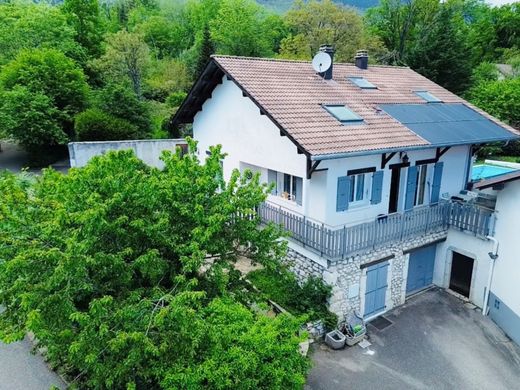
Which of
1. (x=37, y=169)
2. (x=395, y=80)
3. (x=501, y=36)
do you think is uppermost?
(x=501, y=36)

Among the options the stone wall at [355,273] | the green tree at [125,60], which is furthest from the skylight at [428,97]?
the green tree at [125,60]

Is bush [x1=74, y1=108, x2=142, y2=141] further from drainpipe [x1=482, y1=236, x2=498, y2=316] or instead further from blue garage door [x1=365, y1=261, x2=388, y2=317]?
drainpipe [x1=482, y1=236, x2=498, y2=316]

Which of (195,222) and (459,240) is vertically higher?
(195,222)

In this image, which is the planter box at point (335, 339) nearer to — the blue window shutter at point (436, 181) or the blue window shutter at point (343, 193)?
the blue window shutter at point (343, 193)

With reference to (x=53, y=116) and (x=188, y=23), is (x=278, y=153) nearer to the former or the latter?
(x=53, y=116)

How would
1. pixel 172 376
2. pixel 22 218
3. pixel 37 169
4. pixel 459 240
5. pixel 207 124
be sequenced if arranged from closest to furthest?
pixel 172 376 < pixel 22 218 < pixel 459 240 < pixel 207 124 < pixel 37 169

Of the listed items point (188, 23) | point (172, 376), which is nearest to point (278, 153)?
point (172, 376)

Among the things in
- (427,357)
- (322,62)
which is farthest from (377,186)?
(322,62)

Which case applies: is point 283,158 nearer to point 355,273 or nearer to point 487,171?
point 355,273
